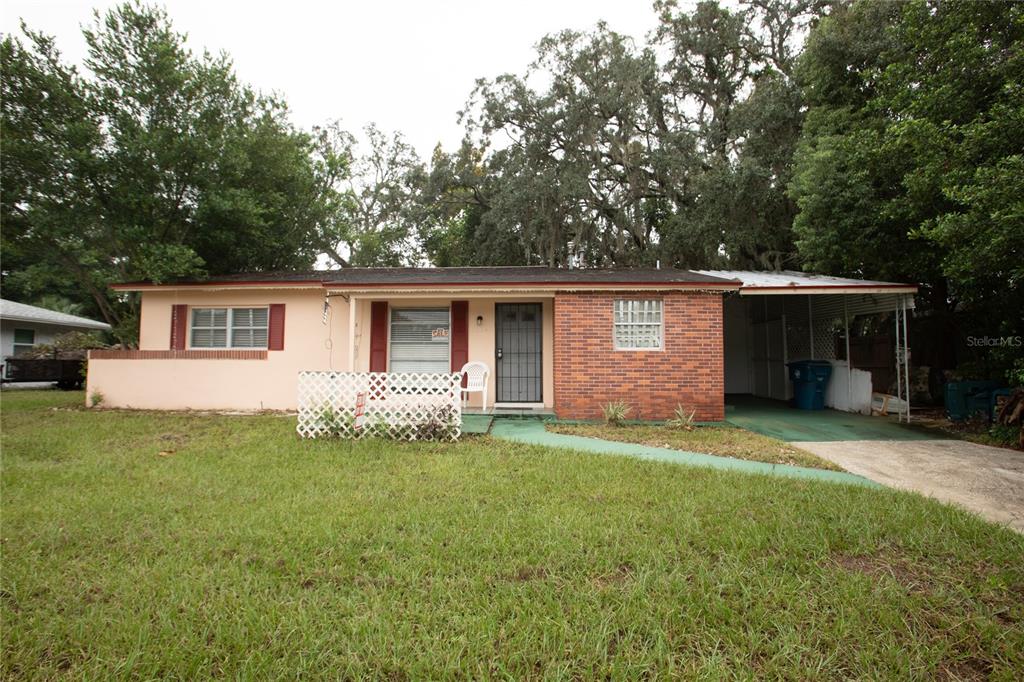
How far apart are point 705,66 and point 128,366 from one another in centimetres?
2070

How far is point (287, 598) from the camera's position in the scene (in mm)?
2588

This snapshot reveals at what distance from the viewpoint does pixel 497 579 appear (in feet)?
9.20

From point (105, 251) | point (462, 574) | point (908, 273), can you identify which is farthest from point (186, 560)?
point (908, 273)

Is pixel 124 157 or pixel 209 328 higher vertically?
pixel 124 157

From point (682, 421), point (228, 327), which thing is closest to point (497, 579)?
point (682, 421)

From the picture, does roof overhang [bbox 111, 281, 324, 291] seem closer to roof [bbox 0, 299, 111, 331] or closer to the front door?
the front door

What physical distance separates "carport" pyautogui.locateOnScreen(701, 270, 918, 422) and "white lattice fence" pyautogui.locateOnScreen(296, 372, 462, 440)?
6230 millimetres

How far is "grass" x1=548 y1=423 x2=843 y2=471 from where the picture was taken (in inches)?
239

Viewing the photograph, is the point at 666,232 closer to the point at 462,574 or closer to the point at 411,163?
the point at 411,163

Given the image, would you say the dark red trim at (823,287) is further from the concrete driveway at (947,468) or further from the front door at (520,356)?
the front door at (520,356)

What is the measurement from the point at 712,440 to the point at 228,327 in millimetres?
10295

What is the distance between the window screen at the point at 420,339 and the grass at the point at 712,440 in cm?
347

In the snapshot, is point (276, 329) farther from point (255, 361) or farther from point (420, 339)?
point (420, 339)

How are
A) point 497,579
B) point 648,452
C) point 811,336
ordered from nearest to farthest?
point 497,579 < point 648,452 < point 811,336
